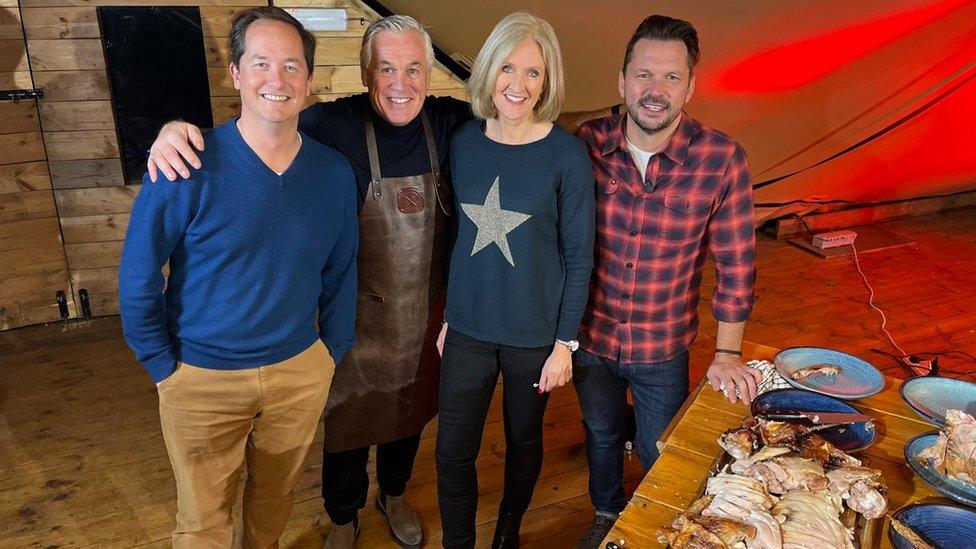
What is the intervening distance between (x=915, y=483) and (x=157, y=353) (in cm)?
159

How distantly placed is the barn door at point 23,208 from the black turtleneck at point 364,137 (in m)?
2.41

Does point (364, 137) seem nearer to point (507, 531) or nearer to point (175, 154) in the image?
point (175, 154)

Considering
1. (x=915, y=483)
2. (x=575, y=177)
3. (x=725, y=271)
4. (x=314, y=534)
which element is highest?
(x=575, y=177)

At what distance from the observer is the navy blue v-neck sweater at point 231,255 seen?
1.45 m

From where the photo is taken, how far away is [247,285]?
5.03ft

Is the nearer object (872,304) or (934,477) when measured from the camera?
(934,477)

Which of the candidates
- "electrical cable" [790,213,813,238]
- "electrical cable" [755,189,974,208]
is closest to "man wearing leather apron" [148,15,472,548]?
"electrical cable" [755,189,974,208]

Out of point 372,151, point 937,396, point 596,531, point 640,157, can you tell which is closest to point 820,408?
point 937,396

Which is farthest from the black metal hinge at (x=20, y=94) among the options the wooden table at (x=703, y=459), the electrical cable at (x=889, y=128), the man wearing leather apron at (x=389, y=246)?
the electrical cable at (x=889, y=128)

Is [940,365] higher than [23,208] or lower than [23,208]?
lower

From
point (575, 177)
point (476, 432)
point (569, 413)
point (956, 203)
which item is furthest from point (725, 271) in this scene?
point (956, 203)

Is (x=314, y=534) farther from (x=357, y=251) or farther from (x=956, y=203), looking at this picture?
(x=956, y=203)

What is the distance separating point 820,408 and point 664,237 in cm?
54

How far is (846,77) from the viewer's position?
3.87 meters
